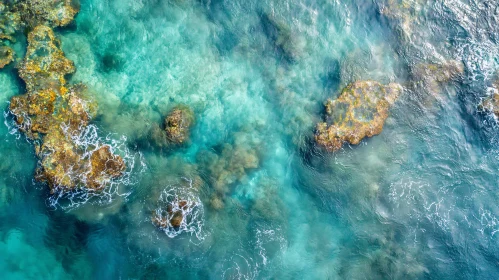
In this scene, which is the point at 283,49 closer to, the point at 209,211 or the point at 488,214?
the point at 209,211

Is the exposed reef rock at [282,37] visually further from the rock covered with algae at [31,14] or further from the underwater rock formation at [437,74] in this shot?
the rock covered with algae at [31,14]

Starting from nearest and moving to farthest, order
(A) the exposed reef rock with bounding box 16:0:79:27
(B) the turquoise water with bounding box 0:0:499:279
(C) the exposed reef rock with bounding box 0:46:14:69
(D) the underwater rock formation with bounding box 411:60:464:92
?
(B) the turquoise water with bounding box 0:0:499:279 → (C) the exposed reef rock with bounding box 0:46:14:69 → (D) the underwater rock formation with bounding box 411:60:464:92 → (A) the exposed reef rock with bounding box 16:0:79:27

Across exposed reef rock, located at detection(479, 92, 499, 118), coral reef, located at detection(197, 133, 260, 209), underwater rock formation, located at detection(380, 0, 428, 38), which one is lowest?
coral reef, located at detection(197, 133, 260, 209)

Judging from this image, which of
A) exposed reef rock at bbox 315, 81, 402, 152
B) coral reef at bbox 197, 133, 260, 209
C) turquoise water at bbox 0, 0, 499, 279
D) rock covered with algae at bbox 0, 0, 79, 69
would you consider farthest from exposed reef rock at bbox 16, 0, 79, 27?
exposed reef rock at bbox 315, 81, 402, 152

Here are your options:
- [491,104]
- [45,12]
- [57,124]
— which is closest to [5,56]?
[45,12]

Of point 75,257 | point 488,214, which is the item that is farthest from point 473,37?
point 75,257

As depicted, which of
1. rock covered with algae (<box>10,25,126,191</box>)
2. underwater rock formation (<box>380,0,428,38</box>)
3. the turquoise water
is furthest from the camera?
underwater rock formation (<box>380,0,428,38</box>)

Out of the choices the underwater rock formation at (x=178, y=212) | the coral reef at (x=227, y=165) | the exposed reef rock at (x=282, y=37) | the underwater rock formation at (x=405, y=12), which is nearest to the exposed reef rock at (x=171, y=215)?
the underwater rock formation at (x=178, y=212)

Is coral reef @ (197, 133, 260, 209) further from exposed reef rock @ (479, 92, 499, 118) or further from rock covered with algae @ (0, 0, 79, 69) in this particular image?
exposed reef rock @ (479, 92, 499, 118)
